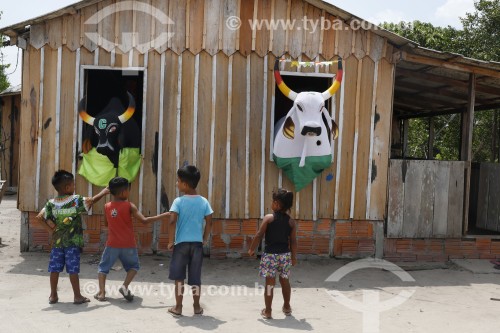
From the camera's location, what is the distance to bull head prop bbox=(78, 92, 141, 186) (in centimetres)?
705

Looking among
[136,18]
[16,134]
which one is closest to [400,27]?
[16,134]

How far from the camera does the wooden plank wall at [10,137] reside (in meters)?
16.9

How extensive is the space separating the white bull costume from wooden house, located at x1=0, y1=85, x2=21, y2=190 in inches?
497

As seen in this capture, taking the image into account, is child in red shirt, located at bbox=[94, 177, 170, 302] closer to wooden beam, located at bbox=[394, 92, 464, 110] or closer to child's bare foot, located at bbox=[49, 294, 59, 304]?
child's bare foot, located at bbox=[49, 294, 59, 304]

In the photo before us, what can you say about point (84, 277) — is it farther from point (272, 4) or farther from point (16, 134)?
point (16, 134)

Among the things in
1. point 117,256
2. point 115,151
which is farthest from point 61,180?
point 115,151

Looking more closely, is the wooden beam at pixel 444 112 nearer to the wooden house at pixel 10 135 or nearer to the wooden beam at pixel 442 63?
the wooden beam at pixel 442 63

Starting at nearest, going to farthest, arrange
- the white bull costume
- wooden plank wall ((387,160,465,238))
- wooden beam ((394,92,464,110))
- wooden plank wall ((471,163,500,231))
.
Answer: the white bull costume
wooden plank wall ((387,160,465,238))
wooden plank wall ((471,163,500,231))
wooden beam ((394,92,464,110))

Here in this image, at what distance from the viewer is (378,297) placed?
601 centimetres

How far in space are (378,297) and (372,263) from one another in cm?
159

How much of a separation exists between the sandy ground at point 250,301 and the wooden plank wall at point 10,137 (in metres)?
10.1

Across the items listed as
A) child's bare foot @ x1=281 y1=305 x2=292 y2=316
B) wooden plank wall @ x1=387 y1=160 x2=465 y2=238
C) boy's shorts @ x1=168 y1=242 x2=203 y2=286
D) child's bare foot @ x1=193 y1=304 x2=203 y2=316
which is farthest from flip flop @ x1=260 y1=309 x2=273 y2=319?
wooden plank wall @ x1=387 y1=160 x2=465 y2=238

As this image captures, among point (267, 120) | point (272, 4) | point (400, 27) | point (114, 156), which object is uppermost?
point (400, 27)

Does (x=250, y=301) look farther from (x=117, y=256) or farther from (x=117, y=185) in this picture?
(x=117, y=185)
